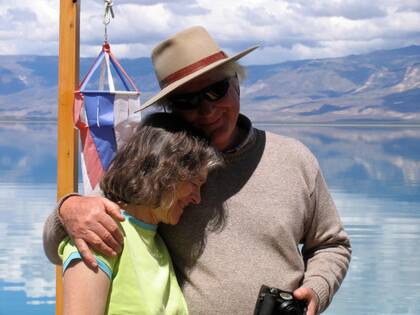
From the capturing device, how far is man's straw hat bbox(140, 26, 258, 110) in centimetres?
200

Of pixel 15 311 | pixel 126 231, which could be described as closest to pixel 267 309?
pixel 126 231

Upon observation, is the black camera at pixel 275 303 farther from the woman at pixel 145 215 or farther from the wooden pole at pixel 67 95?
the wooden pole at pixel 67 95

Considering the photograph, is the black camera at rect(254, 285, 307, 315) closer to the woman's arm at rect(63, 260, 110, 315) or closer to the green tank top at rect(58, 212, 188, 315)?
the green tank top at rect(58, 212, 188, 315)

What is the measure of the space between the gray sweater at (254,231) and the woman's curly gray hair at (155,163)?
20 cm

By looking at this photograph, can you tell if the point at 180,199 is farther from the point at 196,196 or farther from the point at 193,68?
the point at 193,68

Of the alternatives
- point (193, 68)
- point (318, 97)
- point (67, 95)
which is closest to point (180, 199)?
point (193, 68)

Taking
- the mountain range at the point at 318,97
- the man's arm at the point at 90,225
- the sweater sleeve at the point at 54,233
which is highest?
the man's arm at the point at 90,225

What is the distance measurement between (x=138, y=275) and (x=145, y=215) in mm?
140

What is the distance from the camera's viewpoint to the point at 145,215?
1.84m

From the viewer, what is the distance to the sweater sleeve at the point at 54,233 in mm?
1865

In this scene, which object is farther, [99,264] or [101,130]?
[101,130]

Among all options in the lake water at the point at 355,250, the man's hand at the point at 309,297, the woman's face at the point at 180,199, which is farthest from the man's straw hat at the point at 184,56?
the lake water at the point at 355,250

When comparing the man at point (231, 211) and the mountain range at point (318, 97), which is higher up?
the man at point (231, 211)

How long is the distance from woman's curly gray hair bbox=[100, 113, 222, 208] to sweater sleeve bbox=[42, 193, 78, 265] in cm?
11
